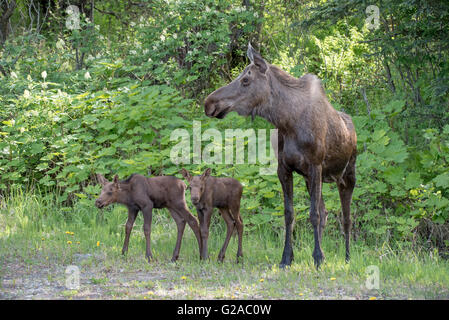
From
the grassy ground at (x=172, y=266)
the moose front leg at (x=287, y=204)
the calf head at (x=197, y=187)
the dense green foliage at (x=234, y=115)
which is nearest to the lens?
the grassy ground at (x=172, y=266)

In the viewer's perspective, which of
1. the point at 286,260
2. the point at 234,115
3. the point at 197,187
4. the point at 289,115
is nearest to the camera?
the point at 289,115

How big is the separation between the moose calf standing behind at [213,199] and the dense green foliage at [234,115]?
37.5 inches

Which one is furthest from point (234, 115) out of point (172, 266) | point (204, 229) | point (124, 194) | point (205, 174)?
point (172, 266)

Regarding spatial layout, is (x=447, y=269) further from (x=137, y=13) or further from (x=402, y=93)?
(x=137, y=13)

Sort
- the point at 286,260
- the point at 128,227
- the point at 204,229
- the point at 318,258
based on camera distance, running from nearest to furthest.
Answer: the point at 318,258, the point at 286,260, the point at 204,229, the point at 128,227

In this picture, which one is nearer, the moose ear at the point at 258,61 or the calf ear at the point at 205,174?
the moose ear at the point at 258,61

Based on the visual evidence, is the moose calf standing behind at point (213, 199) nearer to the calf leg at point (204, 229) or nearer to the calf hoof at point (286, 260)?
the calf leg at point (204, 229)

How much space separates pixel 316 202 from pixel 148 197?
2.42 meters

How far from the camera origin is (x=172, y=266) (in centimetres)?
718

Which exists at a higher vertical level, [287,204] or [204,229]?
[287,204]

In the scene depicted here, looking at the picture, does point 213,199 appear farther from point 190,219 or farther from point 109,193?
point 109,193

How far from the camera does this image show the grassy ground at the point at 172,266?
5.81m

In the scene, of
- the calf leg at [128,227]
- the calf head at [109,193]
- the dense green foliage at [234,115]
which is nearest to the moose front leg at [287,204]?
the dense green foliage at [234,115]

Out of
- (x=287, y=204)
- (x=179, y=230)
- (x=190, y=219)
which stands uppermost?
(x=287, y=204)
